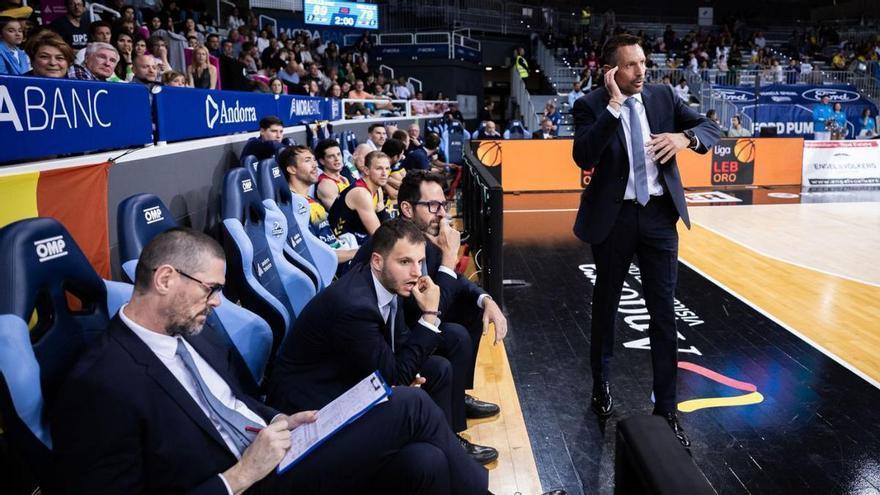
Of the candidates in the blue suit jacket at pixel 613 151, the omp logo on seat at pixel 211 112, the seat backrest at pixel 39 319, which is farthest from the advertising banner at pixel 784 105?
the seat backrest at pixel 39 319

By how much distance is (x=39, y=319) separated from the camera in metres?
1.95

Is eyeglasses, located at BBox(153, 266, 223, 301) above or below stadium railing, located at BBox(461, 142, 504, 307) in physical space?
above

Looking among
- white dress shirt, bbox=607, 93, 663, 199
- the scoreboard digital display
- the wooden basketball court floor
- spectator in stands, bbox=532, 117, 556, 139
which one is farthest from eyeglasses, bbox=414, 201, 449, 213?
the scoreboard digital display

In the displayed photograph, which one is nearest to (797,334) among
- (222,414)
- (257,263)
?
(257,263)

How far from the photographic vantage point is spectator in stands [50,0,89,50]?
6.96 metres

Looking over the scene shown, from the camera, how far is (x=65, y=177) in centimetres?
300

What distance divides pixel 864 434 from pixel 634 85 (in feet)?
6.76

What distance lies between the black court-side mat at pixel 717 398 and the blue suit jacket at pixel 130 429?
5.55 feet

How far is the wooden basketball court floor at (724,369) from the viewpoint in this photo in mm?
3186

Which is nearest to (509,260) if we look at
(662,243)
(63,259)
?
(662,243)

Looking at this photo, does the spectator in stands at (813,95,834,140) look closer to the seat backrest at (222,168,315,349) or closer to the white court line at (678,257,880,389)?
the white court line at (678,257,880,389)

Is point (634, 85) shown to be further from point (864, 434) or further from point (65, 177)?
point (65, 177)

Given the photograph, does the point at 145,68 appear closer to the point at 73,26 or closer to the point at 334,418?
the point at 73,26

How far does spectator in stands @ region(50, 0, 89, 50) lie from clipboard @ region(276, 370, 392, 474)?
6.21 meters
